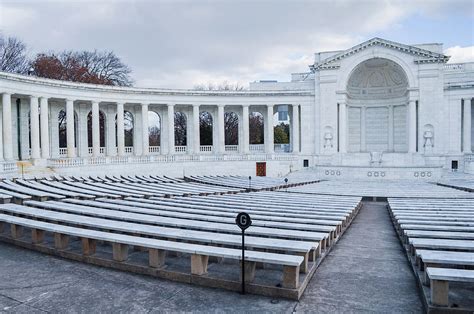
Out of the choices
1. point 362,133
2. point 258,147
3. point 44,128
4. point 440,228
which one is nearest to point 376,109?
point 362,133

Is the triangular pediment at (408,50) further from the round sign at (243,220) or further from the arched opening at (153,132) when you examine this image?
the arched opening at (153,132)

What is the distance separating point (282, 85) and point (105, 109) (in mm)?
24029

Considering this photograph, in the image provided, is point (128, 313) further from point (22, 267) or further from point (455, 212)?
point (455, 212)

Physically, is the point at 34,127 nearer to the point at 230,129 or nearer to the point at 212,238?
the point at 212,238

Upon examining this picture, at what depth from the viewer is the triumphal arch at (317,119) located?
39.1m

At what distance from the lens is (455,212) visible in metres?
12.8

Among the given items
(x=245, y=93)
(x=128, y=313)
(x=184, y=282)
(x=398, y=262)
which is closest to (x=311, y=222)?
(x=398, y=262)

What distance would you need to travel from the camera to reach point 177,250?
23.2 ft

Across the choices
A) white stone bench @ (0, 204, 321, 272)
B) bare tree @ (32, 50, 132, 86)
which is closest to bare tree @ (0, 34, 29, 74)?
bare tree @ (32, 50, 132, 86)

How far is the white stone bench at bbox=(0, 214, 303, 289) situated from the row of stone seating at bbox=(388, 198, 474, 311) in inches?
85.8

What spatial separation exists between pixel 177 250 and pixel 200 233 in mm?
1261

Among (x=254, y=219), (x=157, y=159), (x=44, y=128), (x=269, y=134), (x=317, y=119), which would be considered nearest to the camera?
(x=254, y=219)

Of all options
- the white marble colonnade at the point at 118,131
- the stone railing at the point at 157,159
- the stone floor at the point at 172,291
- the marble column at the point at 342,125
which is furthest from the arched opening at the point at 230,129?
the stone floor at the point at 172,291

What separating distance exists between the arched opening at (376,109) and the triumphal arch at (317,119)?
13 centimetres
